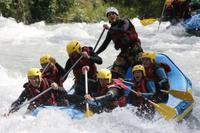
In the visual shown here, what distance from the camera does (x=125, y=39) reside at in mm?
8195

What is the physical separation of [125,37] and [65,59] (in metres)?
5.50

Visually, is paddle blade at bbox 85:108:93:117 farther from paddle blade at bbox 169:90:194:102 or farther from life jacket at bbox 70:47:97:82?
paddle blade at bbox 169:90:194:102

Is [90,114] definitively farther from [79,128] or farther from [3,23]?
[3,23]

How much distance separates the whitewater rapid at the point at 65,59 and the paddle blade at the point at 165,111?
99 mm

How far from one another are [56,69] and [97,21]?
483 inches

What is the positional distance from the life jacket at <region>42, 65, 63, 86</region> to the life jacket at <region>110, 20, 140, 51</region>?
114cm

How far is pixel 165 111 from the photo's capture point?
7.11 m

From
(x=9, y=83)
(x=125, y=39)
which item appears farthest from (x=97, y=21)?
(x=125, y=39)

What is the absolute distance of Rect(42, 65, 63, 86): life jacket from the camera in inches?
301

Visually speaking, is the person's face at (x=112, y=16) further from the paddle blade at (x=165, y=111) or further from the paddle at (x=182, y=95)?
the paddle blade at (x=165, y=111)

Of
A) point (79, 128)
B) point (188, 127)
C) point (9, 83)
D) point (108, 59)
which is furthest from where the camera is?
point (108, 59)

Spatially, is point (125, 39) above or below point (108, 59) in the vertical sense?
above

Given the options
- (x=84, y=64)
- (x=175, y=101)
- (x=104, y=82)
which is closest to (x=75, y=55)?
(x=84, y=64)

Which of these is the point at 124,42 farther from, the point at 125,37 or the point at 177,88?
the point at 177,88
